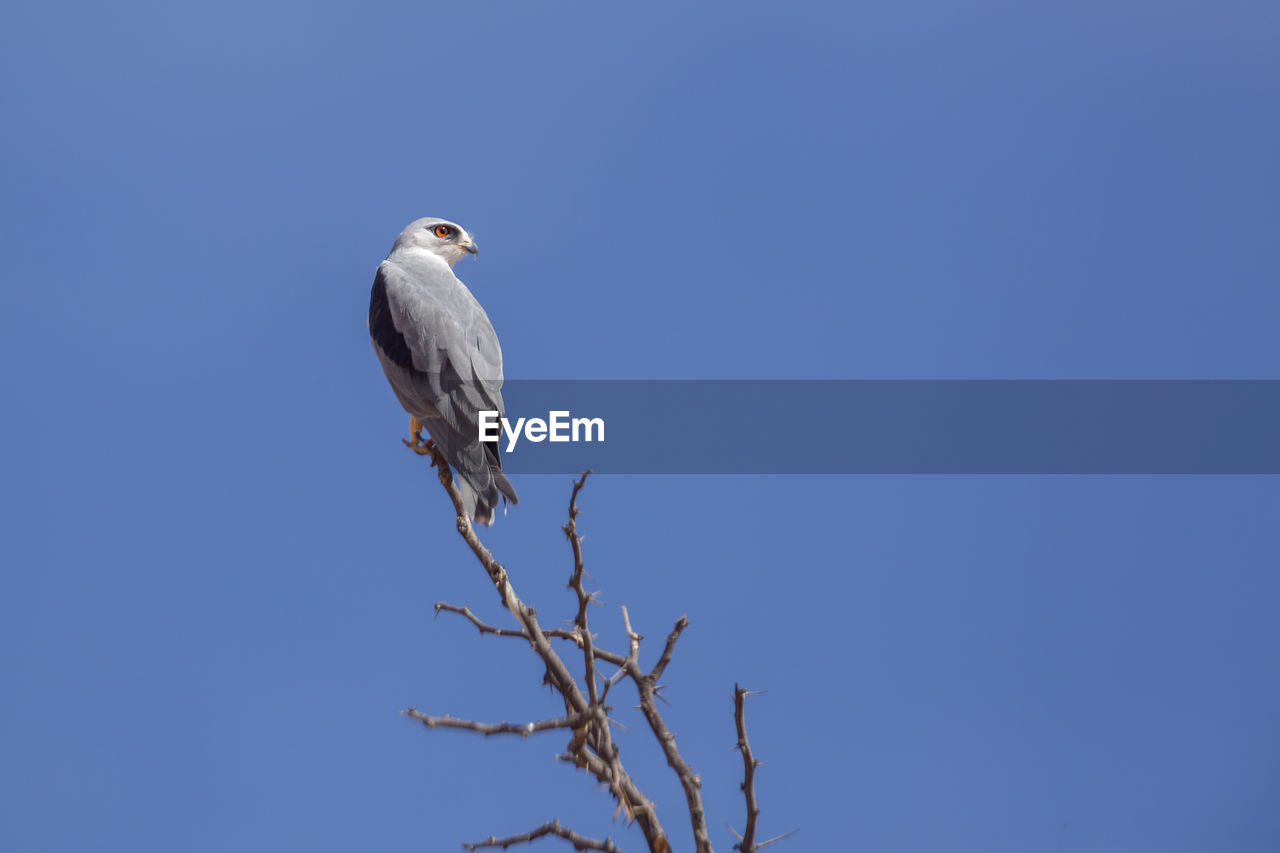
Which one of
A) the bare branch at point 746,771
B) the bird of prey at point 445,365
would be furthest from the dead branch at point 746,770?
the bird of prey at point 445,365

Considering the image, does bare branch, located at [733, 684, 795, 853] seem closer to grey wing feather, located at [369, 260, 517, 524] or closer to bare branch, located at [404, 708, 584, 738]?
bare branch, located at [404, 708, 584, 738]

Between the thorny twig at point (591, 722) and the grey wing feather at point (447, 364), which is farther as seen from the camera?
the grey wing feather at point (447, 364)

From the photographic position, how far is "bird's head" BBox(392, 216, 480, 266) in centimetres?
598

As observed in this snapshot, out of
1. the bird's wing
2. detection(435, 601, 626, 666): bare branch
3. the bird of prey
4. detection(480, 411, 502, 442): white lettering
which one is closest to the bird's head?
the bird of prey

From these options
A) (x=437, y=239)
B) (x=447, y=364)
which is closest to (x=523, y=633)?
(x=447, y=364)

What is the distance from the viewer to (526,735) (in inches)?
95.8

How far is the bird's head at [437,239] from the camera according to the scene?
19.6ft

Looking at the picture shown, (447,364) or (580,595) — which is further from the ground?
(447,364)

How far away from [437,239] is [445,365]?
1.73m

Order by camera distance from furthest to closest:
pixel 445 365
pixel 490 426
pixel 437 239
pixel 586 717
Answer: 1. pixel 437 239
2. pixel 445 365
3. pixel 490 426
4. pixel 586 717

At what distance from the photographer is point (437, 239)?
6.03 metres

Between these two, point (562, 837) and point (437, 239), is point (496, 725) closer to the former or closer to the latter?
point (562, 837)

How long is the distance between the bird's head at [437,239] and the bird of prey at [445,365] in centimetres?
69

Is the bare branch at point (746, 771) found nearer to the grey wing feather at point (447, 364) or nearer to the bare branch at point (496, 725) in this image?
the bare branch at point (496, 725)
